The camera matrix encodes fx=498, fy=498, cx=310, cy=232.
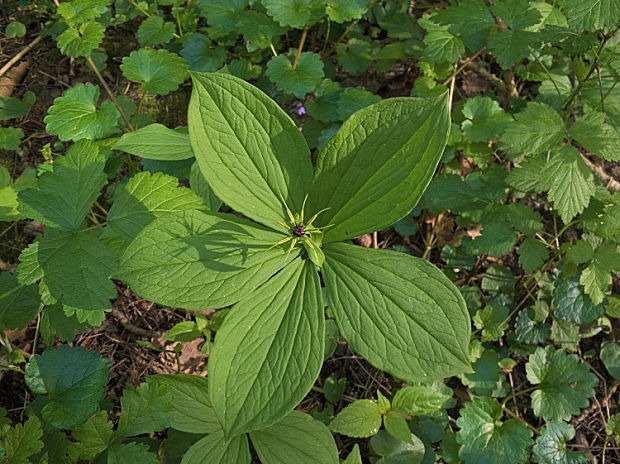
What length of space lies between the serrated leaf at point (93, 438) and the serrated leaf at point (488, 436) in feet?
4.78

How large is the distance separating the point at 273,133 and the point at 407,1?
6.83 ft

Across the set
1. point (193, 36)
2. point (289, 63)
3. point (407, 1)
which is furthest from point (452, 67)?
point (193, 36)

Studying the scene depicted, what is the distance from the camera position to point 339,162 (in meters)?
1.55

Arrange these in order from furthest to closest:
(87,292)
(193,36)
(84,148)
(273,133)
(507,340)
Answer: (193,36) → (507,340) → (84,148) → (87,292) → (273,133)

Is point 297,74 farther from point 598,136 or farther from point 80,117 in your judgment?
point 598,136

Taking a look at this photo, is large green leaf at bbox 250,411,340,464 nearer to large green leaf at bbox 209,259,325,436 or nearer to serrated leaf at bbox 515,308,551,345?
large green leaf at bbox 209,259,325,436

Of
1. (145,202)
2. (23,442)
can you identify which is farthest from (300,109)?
(23,442)

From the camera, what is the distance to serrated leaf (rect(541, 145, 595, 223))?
87.2 inches

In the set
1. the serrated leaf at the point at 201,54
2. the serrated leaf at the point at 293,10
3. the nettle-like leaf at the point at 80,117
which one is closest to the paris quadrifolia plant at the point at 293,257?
the nettle-like leaf at the point at 80,117

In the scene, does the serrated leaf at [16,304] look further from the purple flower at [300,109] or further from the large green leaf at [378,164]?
the purple flower at [300,109]

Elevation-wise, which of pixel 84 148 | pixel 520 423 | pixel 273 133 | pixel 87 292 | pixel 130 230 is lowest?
pixel 520 423

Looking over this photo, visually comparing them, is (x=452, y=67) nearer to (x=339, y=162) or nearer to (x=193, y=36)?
(x=193, y=36)

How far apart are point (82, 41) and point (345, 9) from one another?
4.37 feet

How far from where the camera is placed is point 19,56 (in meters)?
3.12
